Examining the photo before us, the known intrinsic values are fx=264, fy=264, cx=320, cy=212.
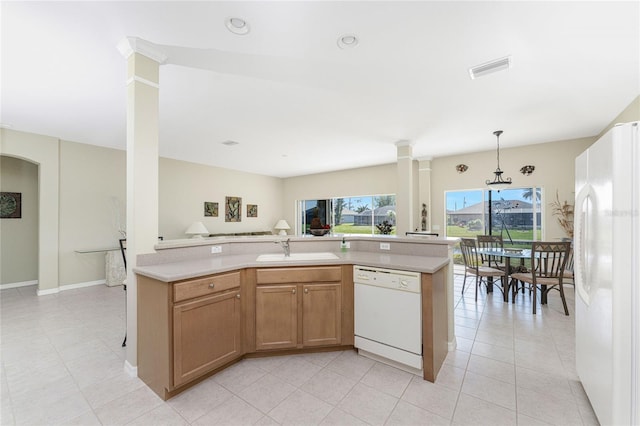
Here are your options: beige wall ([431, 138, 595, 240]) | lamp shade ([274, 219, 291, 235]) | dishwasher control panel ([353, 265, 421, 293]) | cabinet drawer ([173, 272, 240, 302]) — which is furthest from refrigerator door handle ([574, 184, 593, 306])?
lamp shade ([274, 219, 291, 235])

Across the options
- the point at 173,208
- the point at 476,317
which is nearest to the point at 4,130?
the point at 173,208

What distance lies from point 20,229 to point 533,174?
33.4ft

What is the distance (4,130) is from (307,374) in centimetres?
606

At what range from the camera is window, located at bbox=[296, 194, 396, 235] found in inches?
297

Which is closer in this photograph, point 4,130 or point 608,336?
point 608,336

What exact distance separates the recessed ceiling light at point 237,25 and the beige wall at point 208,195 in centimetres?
519

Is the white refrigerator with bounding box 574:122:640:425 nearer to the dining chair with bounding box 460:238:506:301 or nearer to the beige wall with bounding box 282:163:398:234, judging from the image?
the dining chair with bounding box 460:238:506:301

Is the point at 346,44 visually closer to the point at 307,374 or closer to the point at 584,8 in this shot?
the point at 584,8

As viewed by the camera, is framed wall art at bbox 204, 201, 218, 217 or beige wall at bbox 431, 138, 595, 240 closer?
beige wall at bbox 431, 138, 595, 240

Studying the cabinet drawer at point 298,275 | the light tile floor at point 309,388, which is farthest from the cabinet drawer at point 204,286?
the light tile floor at point 309,388

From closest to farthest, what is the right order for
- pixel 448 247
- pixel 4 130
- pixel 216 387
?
pixel 216 387 < pixel 448 247 < pixel 4 130

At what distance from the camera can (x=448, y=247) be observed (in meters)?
2.58

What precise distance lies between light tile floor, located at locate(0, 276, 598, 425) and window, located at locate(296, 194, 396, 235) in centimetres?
475

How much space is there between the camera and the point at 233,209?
7.82m
